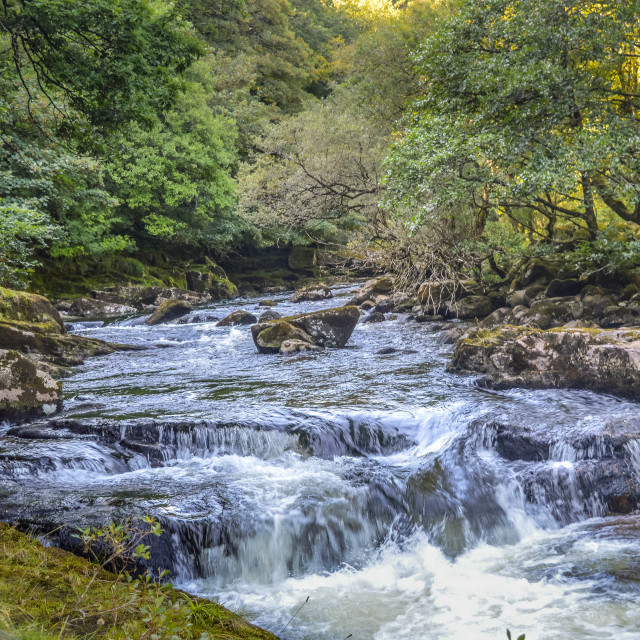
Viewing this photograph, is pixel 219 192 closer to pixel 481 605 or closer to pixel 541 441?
pixel 541 441

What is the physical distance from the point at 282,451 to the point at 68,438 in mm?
2701

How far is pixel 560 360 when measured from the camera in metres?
8.56

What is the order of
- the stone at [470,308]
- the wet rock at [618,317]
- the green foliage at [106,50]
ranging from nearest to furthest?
1. the green foliage at [106,50]
2. the wet rock at [618,317]
3. the stone at [470,308]

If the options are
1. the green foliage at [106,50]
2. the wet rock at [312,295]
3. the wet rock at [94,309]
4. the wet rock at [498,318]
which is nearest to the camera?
the green foliage at [106,50]

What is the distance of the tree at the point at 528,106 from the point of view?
9.75 m

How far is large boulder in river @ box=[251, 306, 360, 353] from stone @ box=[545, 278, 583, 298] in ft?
18.3

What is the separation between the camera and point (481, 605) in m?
4.02

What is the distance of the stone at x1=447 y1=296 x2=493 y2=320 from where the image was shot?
15.2 metres

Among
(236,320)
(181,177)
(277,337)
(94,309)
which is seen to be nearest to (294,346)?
(277,337)

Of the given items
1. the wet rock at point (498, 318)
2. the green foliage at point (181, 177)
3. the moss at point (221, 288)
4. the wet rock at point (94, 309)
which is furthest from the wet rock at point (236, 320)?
the green foliage at point (181, 177)

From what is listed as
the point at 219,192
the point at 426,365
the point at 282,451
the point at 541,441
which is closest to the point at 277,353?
the point at 426,365

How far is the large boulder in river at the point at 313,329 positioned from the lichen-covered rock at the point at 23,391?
5523mm

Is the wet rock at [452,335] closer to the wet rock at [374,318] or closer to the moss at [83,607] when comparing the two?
the wet rock at [374,318]

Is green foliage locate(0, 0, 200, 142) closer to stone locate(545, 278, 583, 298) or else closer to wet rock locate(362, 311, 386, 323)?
wet rock locate(362, 311, 386, 323)
